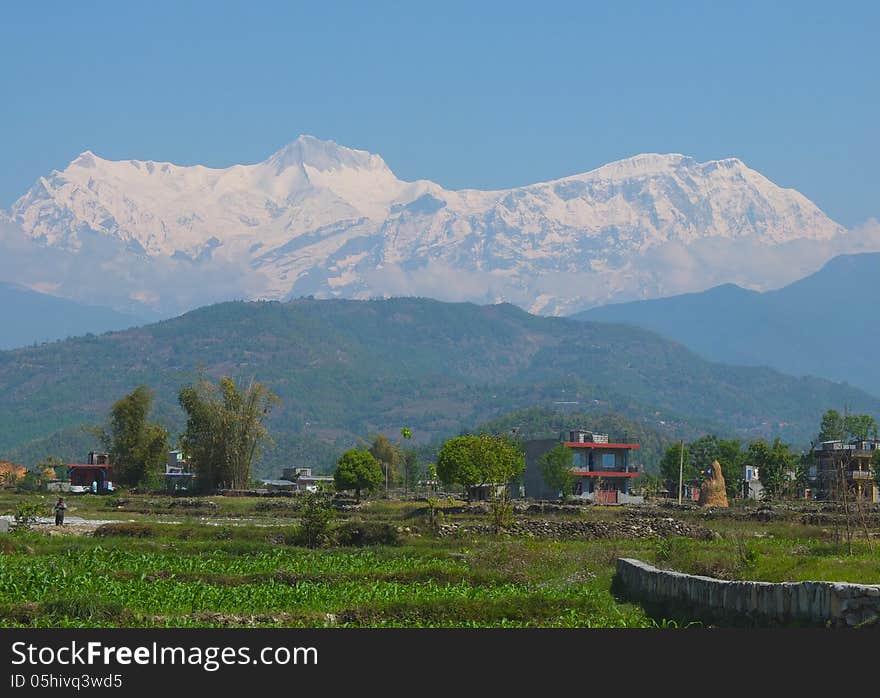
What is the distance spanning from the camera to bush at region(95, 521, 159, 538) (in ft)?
158

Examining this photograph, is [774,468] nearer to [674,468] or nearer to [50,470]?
[674,468]

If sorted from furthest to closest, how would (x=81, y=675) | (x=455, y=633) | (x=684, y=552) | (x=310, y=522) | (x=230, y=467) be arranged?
(x=230, y=467) → (x=310, y=522) → (x=684, y=552) → (x=455, y=633) → (x=81, y=675)

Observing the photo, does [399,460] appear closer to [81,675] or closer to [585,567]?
[585,567]

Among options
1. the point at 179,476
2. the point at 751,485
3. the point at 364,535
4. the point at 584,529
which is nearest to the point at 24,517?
the point at 364,535

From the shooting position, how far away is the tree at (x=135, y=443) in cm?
10706

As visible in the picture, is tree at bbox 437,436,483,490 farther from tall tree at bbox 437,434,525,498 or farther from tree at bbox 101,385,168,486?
tree at bbox 101,385,168,486

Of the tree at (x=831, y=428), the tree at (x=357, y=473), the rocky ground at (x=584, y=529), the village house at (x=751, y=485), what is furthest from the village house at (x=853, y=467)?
the rocky ground at (x=584, y=529)

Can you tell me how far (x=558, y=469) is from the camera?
10469cm

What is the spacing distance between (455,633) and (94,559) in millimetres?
18079

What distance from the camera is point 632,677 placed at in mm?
16281

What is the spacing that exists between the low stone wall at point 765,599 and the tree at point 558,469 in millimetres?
77049

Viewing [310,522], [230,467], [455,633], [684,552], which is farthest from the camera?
[230,467]

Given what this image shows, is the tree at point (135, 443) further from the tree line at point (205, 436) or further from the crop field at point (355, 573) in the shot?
the crop field at point (355, 573)

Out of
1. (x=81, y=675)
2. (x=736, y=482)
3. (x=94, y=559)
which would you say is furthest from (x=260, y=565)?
(x=736, y=482)
